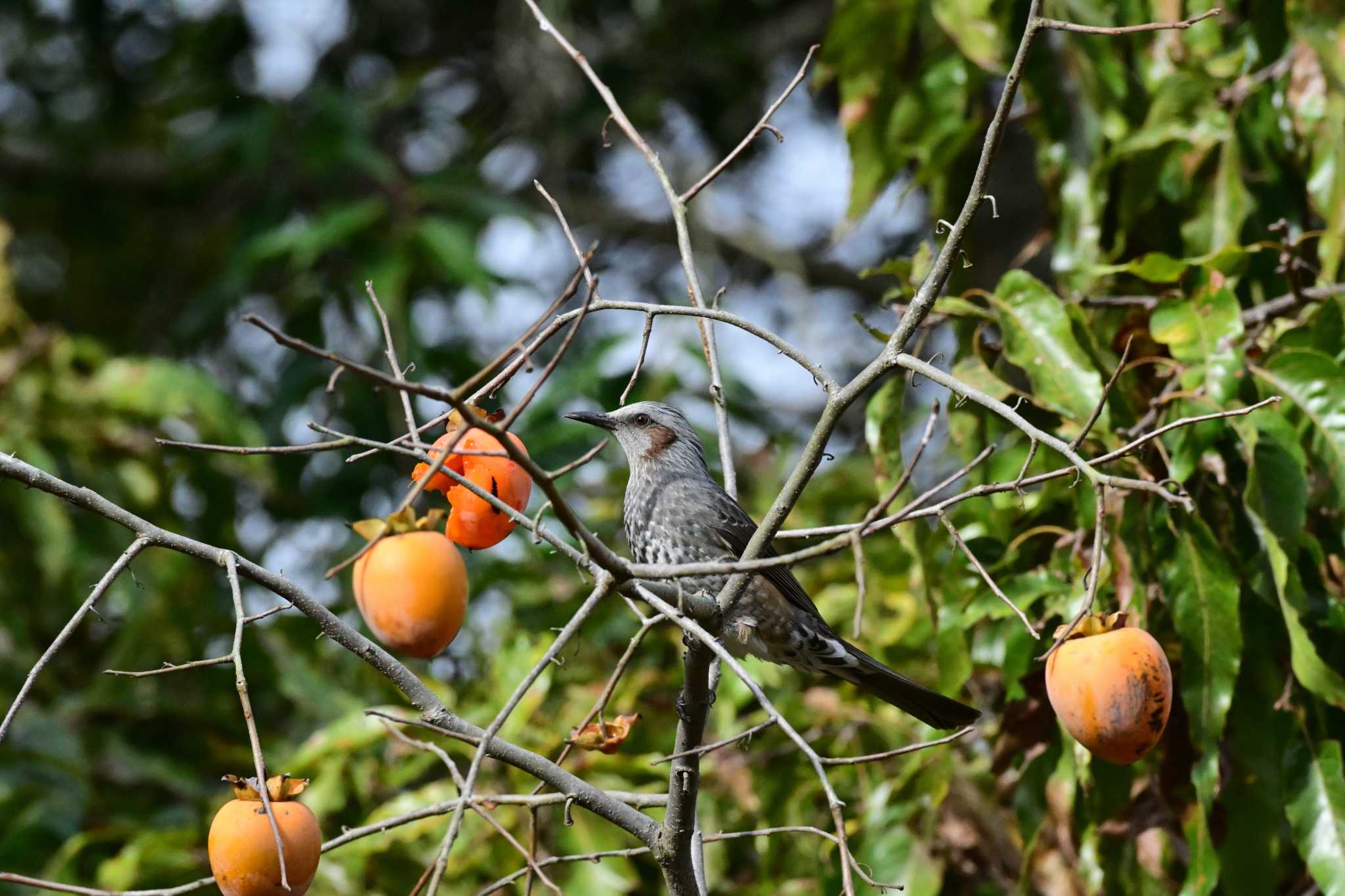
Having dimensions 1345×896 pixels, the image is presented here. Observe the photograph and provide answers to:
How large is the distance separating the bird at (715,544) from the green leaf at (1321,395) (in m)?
1.25

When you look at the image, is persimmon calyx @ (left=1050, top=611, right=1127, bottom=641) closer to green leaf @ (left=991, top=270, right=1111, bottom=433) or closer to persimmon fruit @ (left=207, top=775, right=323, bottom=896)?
green leaf @ (left=991, top=270, right=1111, bottom=433)

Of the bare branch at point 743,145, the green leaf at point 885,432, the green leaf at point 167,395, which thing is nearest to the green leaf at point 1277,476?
the green leaf at point 885,432

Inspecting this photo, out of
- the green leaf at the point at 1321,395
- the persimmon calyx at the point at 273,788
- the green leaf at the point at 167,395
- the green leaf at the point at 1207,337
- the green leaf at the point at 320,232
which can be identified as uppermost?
the green leaf at the point at 320,232

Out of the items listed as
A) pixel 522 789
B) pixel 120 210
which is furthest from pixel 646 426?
pixel 120 210

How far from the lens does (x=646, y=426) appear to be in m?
4.39

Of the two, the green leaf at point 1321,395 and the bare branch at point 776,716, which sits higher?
the green leaf at point 1321,395

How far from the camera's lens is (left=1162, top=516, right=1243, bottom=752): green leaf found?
9.42ft

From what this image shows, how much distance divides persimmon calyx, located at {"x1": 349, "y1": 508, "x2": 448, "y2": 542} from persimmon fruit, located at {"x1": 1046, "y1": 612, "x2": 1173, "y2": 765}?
990 millimetres

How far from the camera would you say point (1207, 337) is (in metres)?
3.04

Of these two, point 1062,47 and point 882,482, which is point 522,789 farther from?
point 1062,47

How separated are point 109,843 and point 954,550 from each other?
10.8 feet

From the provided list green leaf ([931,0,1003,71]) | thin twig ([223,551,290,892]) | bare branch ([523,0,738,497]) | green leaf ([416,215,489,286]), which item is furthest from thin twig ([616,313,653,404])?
green leaf ([416,215,489,286])

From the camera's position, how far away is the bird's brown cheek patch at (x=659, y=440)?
14.3 feet

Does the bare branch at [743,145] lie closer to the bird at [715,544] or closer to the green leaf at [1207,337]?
the green leaf at [1207,337]
